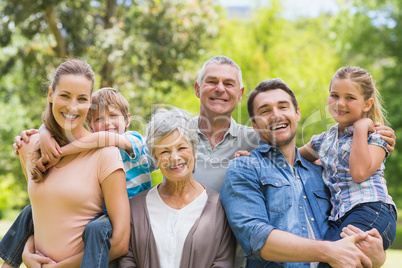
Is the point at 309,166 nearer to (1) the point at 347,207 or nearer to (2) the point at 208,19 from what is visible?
(1) the point at 347,207

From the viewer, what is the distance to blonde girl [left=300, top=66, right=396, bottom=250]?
9.62ft

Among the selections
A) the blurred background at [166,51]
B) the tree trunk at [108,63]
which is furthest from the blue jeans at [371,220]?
the tree trunk at [108,63]

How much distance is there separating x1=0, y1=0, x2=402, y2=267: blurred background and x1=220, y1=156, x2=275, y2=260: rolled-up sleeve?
6548mm

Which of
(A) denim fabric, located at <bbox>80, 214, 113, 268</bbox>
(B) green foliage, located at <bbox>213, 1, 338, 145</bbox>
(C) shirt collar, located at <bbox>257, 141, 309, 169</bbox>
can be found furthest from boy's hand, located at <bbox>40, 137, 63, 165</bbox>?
(B) green foliage, located at <bbox>213, 1, 338, 145</bbox>

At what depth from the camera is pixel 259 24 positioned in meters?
13.6

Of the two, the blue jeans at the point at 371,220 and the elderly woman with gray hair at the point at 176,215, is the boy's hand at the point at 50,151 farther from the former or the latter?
the blue jeans at the point at 371,220

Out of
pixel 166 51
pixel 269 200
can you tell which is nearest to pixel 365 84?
pixel 269 200

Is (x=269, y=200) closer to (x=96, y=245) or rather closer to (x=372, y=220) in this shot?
(x=372, y=220)

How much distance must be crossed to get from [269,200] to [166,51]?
9.15 meters

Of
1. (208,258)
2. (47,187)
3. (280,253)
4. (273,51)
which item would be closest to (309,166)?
(280,253)

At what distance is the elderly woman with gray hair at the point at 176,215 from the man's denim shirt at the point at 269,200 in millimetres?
154

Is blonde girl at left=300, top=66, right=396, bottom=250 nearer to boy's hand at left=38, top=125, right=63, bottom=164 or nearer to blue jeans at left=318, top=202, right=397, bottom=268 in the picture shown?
blue jeans at left=318, top=202, right=397, bottom=268

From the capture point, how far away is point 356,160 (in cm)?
299

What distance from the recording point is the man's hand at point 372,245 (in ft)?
8.95
